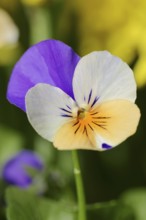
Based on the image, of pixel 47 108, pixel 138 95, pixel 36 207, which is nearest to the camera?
pixel 47 108

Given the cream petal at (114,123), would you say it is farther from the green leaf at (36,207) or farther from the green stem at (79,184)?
the green leaf at (36,207)

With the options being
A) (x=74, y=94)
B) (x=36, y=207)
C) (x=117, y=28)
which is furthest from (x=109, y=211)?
(x=117, y=28)

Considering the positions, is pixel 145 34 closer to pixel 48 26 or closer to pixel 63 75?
pixel 48 26

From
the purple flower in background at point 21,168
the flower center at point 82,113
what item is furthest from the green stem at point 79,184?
the purple flower in background at point 21,168

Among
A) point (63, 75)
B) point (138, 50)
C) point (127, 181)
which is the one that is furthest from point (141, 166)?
point (63, 75)

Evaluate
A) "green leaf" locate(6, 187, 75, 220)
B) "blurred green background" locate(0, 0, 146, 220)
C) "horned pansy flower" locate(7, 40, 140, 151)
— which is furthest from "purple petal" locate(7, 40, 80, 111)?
"blurred green background" locate(0, 0, 146, 220)

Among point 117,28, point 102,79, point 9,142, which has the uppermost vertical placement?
point 102,79

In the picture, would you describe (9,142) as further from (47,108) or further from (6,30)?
(47,108)

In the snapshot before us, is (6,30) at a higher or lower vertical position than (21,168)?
higher
